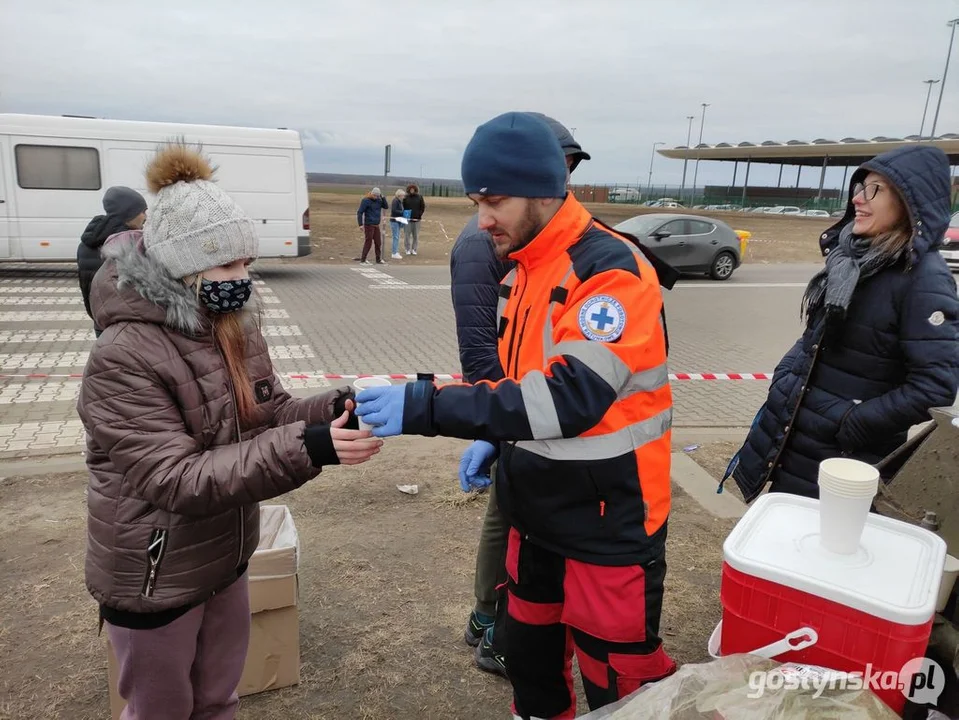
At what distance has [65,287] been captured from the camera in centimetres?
1189

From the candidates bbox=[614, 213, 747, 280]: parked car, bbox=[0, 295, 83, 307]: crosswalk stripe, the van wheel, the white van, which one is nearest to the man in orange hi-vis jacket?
bbox=[0, 295, 83, 307]: crosswalk stripe

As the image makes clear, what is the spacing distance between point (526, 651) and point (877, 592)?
3.71ft

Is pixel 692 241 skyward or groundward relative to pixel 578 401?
groundward

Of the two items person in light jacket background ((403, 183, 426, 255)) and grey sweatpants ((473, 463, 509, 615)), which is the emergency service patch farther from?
person in light jacket background ((403, 183, 426, 255))

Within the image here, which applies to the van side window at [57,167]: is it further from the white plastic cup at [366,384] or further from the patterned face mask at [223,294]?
the white plastic cup at [366,384]

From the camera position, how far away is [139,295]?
5.67 ft

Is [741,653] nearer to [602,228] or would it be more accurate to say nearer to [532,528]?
[532,528]

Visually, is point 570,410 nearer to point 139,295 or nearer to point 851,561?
point 851,561


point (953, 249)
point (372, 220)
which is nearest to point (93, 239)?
point (372, 220)

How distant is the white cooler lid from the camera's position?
4.34 ft

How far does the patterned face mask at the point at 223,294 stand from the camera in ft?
5.99

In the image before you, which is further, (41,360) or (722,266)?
(722,266)

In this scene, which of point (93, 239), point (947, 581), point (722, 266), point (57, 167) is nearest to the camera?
point (947, 581)

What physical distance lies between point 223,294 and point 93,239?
169 inches
